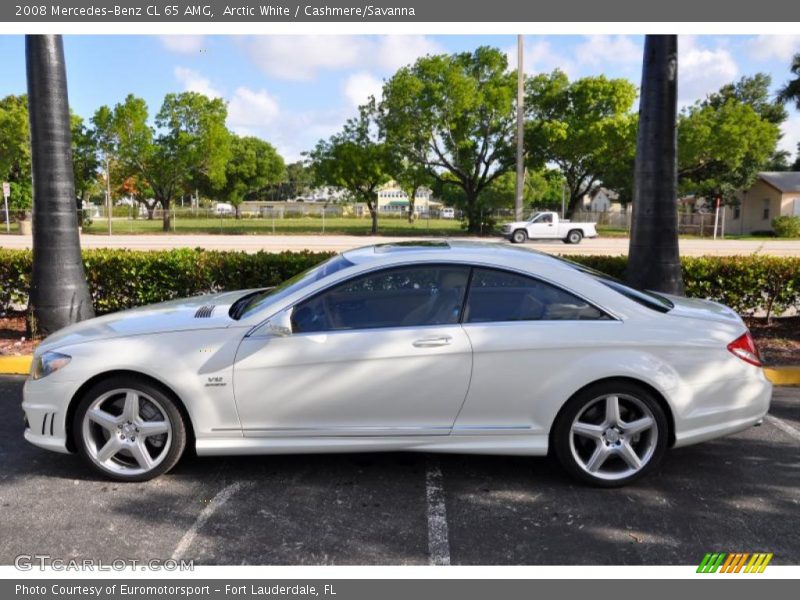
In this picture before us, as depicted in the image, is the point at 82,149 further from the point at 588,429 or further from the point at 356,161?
the point at 588,429

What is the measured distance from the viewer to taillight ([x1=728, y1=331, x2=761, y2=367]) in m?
3.87

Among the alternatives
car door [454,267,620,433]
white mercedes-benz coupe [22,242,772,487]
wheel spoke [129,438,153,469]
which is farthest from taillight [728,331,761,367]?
wheel spoke [129,438,153,469]

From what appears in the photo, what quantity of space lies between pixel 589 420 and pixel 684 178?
137ft

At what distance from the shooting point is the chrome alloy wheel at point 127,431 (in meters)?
3.81

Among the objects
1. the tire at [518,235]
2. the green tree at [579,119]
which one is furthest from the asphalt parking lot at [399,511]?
the green tree at [579,119]

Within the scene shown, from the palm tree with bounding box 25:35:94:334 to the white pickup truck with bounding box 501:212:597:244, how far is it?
23235mm

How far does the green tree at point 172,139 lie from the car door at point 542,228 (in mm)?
18381

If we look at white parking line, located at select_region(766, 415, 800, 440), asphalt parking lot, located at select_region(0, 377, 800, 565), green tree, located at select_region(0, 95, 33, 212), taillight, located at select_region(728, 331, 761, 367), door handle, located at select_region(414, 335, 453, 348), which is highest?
green tree, located at select_region(0, 95, 33, 212)

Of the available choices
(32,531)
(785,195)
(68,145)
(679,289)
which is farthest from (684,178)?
(32,531)

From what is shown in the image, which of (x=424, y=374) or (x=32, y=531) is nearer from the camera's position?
(x=32, y=531)

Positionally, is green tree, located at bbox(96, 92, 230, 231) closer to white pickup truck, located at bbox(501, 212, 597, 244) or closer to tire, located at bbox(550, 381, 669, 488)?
white pickup truck, located at bbox(501, 212, 597, 244)

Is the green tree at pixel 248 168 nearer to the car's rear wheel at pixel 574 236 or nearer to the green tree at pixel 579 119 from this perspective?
the green tree at pixel 579 119

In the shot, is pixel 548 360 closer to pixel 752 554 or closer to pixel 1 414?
pixel 752 554

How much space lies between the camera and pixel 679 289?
6.88 metres
